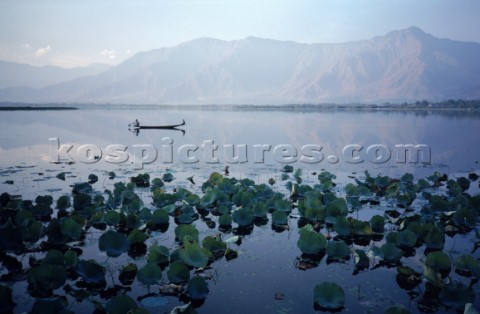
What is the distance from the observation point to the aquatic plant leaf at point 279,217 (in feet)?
30.2

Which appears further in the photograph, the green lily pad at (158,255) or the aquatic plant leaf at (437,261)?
the green lily pad at (158,255)

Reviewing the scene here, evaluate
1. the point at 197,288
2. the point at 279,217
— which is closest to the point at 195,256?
the point at 197,288

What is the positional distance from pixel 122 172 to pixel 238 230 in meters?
8.86

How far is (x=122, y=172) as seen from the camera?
53.3 feet

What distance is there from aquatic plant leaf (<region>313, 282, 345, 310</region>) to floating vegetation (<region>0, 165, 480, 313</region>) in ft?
0.05

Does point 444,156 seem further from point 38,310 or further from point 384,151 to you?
point 38,310

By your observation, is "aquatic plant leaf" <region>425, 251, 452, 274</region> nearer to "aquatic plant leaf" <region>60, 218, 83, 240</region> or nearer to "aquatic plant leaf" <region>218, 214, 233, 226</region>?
"aquatic plant leaf" <region>218, 214, 233, 226</region>

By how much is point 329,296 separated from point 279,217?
3.86m

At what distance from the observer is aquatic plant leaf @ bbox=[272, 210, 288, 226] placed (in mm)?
9203

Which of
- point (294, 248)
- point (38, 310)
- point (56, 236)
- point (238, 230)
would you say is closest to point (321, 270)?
point (294, 248)

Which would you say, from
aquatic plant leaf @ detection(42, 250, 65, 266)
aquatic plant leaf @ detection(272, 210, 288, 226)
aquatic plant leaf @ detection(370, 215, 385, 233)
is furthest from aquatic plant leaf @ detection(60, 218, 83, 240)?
aquatic plant leaf @ detection(370, 215, 385, 233)

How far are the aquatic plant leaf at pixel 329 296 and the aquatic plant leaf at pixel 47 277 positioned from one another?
3717 millimetres

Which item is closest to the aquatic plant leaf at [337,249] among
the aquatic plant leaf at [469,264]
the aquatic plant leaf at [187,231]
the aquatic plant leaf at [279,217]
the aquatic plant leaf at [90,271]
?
the aquatic plant leaf at [469,264]

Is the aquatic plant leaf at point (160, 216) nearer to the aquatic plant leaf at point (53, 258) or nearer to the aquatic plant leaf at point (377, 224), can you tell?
the aquatic plant leaf at point (53, 258)
